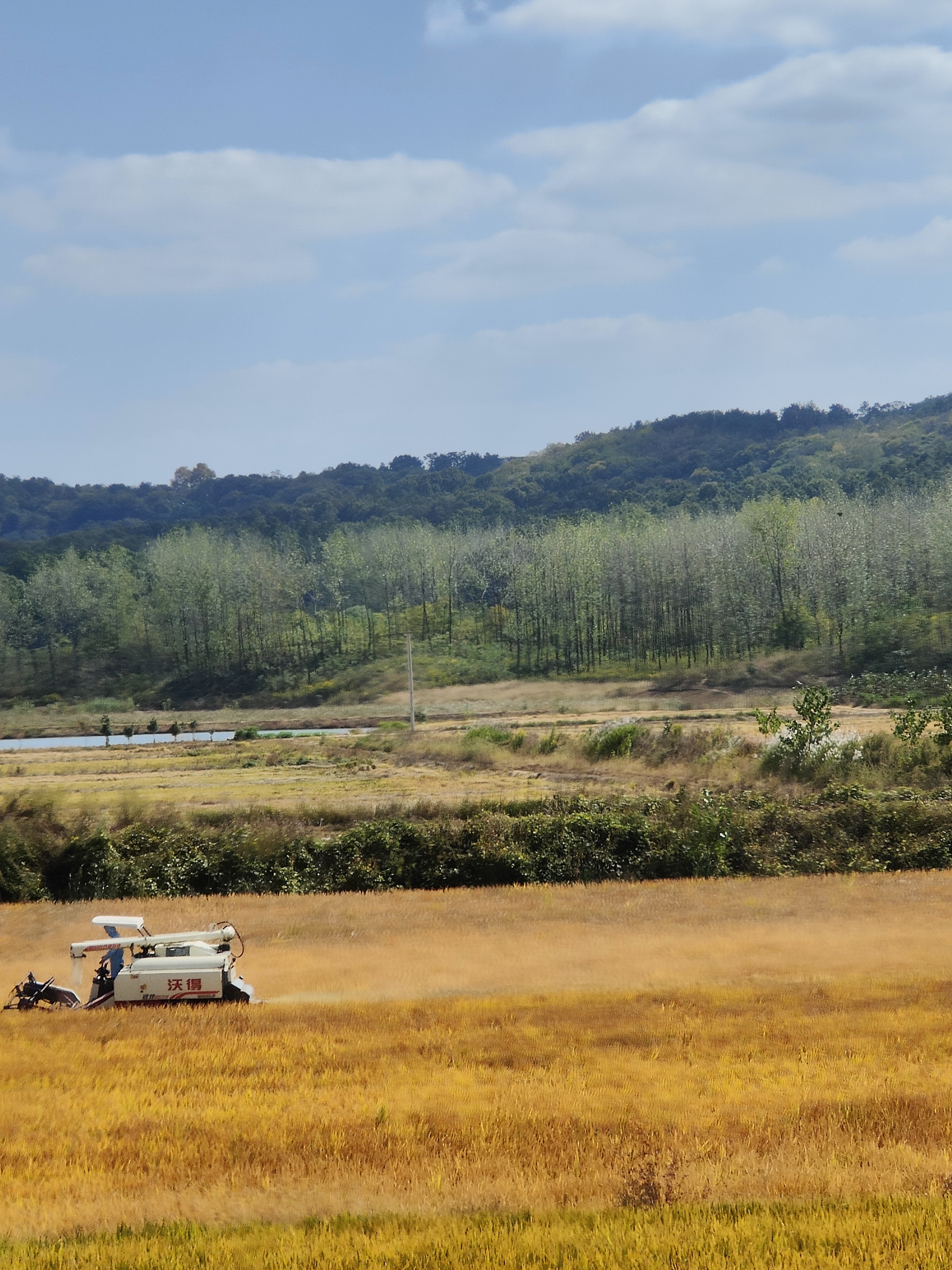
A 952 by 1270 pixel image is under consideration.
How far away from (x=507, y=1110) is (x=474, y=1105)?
31 cm

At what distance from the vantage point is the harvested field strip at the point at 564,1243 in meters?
6.34

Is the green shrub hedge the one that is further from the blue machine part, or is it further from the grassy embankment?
the blue machine part

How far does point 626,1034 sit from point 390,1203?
15.2 ft

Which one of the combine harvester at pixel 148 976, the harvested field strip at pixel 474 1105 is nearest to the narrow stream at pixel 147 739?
the combine harvester at pixel 148 976

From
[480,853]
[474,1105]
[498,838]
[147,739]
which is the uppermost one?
[474,1105]

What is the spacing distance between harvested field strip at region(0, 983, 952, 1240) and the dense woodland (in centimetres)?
8845

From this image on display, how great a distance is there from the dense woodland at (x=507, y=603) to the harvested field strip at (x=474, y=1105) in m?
88.4

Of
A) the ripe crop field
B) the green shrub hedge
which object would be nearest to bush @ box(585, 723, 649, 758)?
the green shrub hedge

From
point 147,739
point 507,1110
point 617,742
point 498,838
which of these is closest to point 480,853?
point 498,838

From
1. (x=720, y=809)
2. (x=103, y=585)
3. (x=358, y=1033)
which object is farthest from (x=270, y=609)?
(x=358, y=1033)

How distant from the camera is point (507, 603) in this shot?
151m

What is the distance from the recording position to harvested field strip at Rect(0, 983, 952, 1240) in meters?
7.55

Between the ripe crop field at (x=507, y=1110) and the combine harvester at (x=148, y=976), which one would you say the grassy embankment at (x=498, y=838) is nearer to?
the ripe crop field at (x=507, y=1110)

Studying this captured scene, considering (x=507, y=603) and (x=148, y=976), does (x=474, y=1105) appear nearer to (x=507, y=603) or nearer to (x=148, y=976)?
(x=148, y=976)
